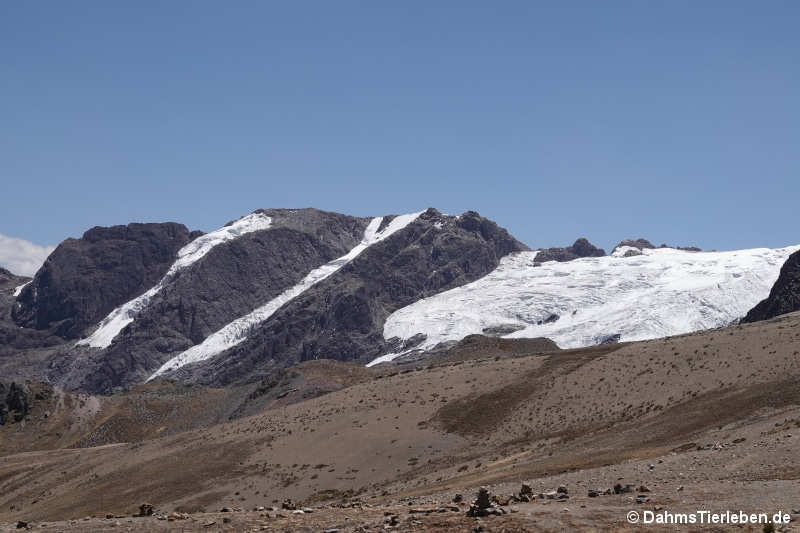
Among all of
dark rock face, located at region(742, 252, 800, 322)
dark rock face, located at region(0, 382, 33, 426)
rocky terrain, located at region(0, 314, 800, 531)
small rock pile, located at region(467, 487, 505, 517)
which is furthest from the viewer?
dark rock face, located at region(742, 252, 800, 322)

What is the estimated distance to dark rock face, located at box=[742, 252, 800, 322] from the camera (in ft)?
514

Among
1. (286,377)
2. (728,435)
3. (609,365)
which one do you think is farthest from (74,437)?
(728,435)

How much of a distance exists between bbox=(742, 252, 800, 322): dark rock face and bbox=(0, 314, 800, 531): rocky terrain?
91.1 m

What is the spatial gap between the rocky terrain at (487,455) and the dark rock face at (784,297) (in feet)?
299

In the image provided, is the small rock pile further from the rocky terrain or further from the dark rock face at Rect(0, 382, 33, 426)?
the dark rock face at Rect(0, 382, 33, 426)

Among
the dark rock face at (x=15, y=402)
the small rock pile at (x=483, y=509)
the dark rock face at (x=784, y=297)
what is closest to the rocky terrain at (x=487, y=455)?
the small rock pile at (x=483, y=509)

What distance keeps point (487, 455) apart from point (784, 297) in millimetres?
120634

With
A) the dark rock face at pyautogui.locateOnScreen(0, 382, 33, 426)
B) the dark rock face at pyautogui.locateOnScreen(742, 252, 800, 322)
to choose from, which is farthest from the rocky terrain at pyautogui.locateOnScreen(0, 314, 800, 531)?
the dark rock face at pyautogui.locateOnScreen(742, 252, 800, 322)

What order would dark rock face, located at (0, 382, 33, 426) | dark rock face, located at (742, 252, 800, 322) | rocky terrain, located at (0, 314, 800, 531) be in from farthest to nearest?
dark rock face, located at (742, 252, 800, 322) → dark rock face, located at (0, 382, 33, 426) → rocky terrain, located at (0, 314, 800, 531)

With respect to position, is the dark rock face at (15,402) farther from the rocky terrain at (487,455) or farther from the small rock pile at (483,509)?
the small rock pile at (483,509)

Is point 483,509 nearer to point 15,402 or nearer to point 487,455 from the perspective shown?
point 487,455

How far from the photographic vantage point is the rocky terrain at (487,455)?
25.1 metres

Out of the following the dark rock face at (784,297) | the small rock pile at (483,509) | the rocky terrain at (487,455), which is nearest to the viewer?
the small rock pile at (483,509)

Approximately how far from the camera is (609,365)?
6825 cm
